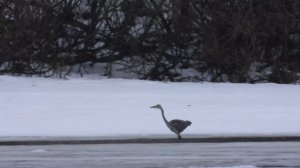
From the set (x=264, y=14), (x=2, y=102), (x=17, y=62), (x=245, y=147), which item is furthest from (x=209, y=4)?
(x=245, y=147)

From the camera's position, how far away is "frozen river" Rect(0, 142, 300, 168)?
10.8m

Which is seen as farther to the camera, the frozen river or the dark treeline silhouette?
the dark treeline silhouette

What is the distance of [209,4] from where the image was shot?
73.0ft

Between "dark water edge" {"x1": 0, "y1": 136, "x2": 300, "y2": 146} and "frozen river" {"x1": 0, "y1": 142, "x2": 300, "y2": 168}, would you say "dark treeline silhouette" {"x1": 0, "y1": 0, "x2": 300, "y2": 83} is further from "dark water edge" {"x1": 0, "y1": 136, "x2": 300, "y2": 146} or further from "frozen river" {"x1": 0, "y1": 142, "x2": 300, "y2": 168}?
"frozen river" {"x1": 0, "y1": 142, "x2": 300, "y2": 168}

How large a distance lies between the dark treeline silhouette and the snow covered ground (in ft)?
6.22

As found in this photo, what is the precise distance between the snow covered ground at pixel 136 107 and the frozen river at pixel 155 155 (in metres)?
1.35

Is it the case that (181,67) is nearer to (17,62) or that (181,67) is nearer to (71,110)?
(17,62)

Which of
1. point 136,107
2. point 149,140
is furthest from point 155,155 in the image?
point 136,107

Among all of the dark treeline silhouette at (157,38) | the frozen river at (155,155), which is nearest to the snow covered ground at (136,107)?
the frozen river at (155,155)

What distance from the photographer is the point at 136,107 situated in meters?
17.1

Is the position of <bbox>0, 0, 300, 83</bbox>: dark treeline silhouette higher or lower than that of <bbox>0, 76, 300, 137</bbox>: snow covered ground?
higher

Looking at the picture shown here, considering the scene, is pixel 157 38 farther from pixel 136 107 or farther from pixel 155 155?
pixel 155 155

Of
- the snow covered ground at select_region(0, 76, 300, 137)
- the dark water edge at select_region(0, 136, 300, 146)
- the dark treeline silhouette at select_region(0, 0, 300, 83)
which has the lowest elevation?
the dark water edge at select_region(0, 136, 300, 146)

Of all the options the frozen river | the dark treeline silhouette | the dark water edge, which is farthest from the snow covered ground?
the dark treeline silhouette
